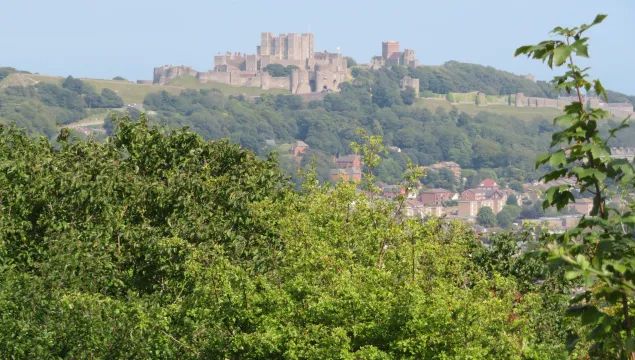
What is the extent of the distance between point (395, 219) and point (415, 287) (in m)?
4.62

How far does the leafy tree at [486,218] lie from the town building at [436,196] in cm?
940

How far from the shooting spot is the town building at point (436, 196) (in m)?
158

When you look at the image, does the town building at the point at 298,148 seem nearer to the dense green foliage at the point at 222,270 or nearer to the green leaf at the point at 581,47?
the dense green foliage at the point at 222,270

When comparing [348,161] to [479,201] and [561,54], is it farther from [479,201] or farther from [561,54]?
[561,54]

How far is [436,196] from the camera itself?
6284 inches

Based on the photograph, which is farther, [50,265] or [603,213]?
[50,265]

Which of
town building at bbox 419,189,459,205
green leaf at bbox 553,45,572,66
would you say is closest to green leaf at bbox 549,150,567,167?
green leaf at bbox 553,45,572,66

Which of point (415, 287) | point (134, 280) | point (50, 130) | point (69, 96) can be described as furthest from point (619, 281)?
point (69, 96)

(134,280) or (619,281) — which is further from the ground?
(619,281)

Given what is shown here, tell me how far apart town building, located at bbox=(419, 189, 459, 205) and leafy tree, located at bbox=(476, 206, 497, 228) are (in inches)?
370

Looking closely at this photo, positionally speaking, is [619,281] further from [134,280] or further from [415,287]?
[134,280]

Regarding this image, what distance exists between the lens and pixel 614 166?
4746 mm

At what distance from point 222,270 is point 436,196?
148622 mm

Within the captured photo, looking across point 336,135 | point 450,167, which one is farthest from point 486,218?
point 336,135
